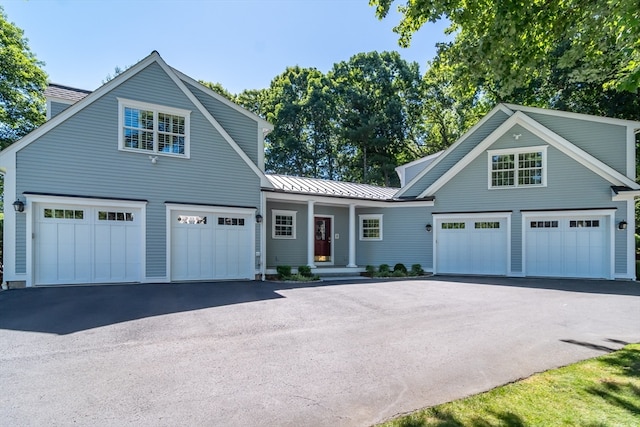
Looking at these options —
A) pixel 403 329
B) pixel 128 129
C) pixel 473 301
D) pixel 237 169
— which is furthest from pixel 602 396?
pixel 128 129

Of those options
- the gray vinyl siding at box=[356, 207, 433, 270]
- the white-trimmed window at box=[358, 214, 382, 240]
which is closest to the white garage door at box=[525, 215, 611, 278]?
the gray vinyl siding at box=[356, 207, 433, 270]

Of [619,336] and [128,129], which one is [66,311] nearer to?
[128,129]

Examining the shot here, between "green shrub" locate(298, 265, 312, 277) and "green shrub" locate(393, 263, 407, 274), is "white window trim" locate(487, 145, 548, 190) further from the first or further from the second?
"green shrub" locate(298, 265, 312, 277)

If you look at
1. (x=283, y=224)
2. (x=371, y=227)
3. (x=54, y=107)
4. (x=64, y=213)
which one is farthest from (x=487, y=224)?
(x=54, y=107)

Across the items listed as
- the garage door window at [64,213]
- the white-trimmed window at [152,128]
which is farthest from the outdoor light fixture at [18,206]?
the white-trimmed window at [152,128]

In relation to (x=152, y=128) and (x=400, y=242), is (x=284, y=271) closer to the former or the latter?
(x=400, y=242)

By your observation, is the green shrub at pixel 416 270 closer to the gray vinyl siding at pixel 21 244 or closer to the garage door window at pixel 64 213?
the garage door window at pixel 64 213

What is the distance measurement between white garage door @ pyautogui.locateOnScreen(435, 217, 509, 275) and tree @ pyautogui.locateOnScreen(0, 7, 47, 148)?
23.0 metres

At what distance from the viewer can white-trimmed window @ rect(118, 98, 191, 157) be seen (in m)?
11.2

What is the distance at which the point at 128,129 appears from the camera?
37.0 feet

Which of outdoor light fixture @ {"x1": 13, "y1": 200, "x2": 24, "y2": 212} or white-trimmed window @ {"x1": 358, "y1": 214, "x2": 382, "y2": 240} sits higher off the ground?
outdoor light fixture @ {"x1": 13, "y1": 200, "x2": 24, "y2": 212}

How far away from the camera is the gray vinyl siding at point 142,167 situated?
10.3 m

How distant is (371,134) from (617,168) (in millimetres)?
19263

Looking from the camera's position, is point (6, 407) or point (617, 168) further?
point (617, 168)
